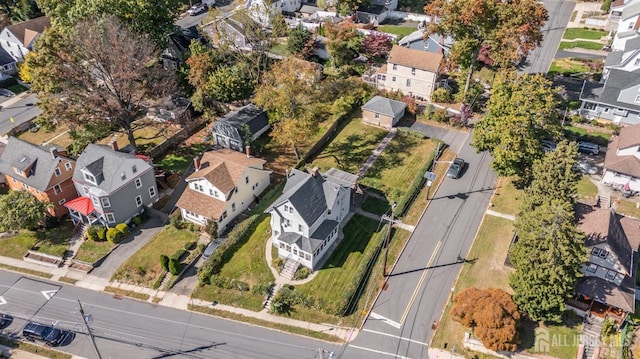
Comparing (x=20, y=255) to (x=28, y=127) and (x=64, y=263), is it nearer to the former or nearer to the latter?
(x=64, y=263)

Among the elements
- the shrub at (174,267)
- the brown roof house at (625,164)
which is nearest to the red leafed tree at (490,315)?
the brown roof house at (625,164)

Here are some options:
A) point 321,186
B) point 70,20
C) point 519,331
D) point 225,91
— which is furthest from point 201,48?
point 519,331

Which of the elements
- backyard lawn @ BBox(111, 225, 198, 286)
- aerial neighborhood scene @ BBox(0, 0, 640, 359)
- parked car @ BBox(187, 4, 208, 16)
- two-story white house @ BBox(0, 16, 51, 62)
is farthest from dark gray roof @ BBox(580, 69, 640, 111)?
two-story white house @ BBox(0, 16, 51, 62)

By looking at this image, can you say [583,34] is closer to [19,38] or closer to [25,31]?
[25,31]

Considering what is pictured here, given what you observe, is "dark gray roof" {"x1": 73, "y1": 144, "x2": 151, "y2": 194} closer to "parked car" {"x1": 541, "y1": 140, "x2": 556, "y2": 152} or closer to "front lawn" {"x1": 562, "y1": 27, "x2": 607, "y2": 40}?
"parked car" {"x1": 541, "y1": 140, "x2": 556, "y2": 152}

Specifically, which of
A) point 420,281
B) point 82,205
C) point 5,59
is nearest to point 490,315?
point 420,281
